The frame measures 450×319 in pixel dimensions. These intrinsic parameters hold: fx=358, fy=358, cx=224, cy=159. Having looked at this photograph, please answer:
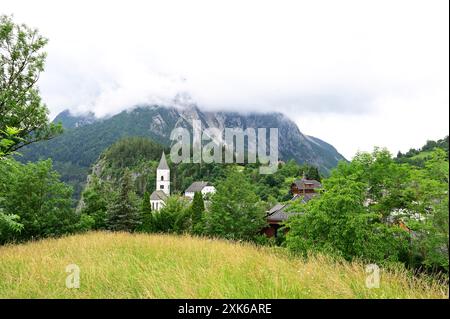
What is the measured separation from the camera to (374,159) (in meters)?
15.7

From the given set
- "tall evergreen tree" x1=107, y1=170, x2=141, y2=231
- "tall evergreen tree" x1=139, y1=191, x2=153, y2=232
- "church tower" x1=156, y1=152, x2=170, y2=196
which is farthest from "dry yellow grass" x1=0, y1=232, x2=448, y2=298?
"church tower" x1=156, y1=152, x2=170, y2=196

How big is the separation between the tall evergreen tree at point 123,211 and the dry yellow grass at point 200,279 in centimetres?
3085

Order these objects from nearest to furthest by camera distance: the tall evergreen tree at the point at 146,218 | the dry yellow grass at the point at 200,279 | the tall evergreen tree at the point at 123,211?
the dry yellow grass at the point at 200,279
the tall evergreen tree at the point at 123,211
the tall evergreen tree at the point at 146,218

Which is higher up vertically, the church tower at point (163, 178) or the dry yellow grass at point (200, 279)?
the church tower at point (163, 178)

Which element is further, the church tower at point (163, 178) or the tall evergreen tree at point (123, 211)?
the church tower at point (163, 178)

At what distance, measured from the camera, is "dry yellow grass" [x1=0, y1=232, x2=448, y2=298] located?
165 inches

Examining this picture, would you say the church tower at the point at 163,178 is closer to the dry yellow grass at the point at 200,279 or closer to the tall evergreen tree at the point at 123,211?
the tall evergreen tree at the point at 123,211

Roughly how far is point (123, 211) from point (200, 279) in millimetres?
34245

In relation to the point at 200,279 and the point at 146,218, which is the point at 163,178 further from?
the point at 200,279

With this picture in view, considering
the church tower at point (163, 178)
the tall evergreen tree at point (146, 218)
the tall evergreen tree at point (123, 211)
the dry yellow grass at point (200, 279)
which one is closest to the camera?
the dry yellow grass at point (200, 279)

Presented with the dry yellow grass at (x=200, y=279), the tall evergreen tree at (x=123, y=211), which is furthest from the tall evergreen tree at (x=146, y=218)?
the dry yellow grass at (x=200, y=279)

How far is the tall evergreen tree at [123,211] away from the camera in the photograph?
36656 millimetres
